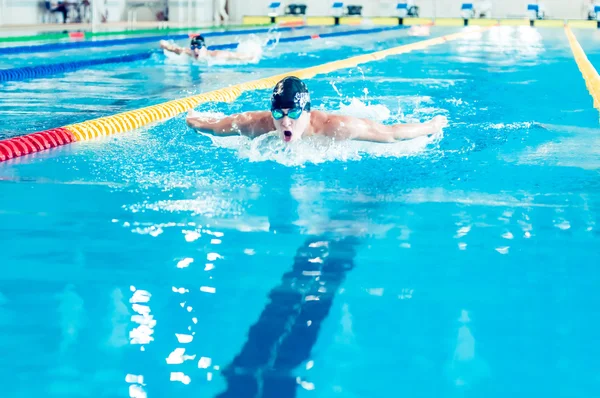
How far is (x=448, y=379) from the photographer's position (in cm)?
189

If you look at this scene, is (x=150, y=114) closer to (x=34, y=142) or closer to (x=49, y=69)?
(x=34, y=142)

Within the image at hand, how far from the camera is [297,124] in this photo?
4.27 metres

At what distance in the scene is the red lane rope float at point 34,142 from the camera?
454 centimetres

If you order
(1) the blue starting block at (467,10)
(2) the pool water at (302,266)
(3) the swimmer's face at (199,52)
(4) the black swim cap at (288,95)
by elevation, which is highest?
(1) the blue starting block at (467,10)

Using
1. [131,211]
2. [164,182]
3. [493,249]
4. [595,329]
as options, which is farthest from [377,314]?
[164,182]

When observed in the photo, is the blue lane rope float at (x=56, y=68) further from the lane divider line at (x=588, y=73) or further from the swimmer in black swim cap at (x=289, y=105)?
the lane divider line at (x=588, y=73)

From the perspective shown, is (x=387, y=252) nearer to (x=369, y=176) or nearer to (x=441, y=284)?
(x=441, y=284)

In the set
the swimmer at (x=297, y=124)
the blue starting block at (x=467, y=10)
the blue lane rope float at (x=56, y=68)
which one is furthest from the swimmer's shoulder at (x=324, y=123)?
the blue starting block at (x=467, y=10)

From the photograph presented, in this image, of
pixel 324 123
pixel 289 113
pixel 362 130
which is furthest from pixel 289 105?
pixel 362 130

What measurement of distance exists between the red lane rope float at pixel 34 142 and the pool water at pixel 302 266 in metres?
0.15

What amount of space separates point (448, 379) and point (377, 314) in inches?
16.2

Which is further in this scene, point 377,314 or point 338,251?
point 338,251

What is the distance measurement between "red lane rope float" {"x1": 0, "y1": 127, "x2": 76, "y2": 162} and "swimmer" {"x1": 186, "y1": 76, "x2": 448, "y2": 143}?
0.80 metres

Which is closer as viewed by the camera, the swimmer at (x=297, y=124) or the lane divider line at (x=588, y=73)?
the swimmer at (x=297, y=124)
